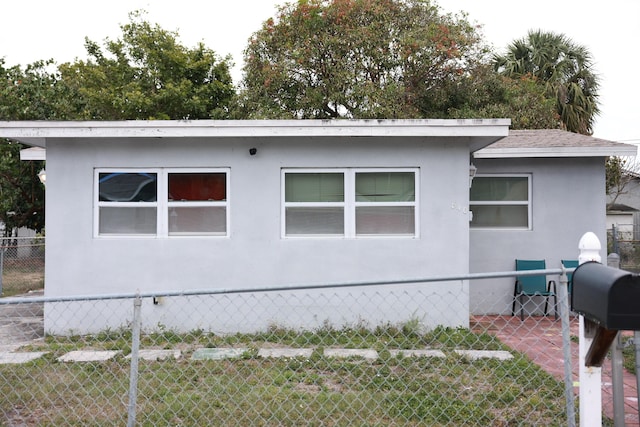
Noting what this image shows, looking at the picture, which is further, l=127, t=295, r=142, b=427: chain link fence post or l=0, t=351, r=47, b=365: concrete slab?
l=0, t=351, r=47, b=365: concrete slab

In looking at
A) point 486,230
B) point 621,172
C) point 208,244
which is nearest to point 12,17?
point 208,244

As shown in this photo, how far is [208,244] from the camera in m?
8.35

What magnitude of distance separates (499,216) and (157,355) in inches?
247

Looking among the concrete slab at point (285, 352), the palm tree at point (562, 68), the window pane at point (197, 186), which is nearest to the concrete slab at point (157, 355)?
the concrete slab at point (285, 352)

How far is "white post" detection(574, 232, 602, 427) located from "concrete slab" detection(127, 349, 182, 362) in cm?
451

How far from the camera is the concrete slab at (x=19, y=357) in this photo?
663 centimetres

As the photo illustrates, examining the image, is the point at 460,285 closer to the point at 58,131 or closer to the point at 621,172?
the point at 58,131

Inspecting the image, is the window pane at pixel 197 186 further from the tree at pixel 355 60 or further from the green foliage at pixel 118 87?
the green foliage at pixel 118 87

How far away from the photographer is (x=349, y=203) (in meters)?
8.38

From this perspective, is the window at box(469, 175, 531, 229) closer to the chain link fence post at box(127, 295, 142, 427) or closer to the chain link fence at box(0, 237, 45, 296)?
the chain link fence post at box(127, 295, 142, 427)

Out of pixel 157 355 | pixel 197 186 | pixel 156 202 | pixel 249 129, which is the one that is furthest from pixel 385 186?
pixel 157 355

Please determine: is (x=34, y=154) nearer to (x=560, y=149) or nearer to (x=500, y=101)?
(x=560, y=149)

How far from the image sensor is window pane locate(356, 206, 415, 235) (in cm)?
842

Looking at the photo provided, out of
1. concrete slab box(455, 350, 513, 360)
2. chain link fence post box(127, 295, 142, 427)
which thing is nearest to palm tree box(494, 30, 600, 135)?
concrete slab box(455, 350, 513, 360)
